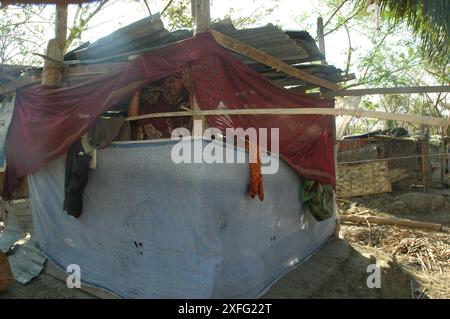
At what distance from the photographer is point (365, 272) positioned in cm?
498

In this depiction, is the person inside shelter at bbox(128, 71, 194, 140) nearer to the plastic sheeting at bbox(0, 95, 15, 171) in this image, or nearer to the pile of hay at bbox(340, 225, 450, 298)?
the plastic sheeting at bbox(0, 95, 15, 171)

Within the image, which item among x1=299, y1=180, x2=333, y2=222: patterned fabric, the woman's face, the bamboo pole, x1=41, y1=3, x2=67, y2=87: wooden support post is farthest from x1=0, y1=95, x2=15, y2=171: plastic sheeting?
the bamboo pole

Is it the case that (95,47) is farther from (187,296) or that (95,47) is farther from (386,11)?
(386,11)

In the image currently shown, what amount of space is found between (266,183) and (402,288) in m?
2.63

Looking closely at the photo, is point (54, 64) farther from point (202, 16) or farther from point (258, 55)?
point (258, 55)

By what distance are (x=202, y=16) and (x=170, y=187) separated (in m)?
1.67

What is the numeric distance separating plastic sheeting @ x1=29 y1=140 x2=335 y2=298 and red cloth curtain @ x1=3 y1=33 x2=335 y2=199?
36 centimetres

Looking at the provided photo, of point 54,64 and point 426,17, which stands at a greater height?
point 426,17

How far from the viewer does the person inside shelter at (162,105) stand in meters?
3.97

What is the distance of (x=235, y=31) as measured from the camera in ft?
12.5

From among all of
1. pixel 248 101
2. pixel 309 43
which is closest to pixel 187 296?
pixel 248 101

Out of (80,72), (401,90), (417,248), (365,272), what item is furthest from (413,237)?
(80,72)

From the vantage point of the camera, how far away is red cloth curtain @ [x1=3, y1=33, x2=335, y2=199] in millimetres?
3443

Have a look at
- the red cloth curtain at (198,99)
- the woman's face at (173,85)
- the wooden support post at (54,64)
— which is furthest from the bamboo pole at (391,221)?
the wooden support post at (54,64)
